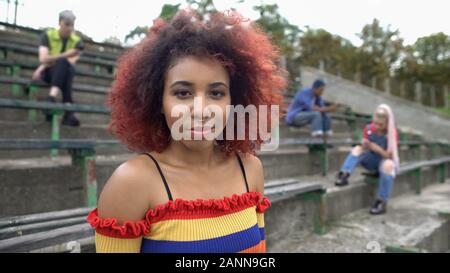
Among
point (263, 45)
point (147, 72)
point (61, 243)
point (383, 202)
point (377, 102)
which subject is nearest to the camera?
point (147, 72)

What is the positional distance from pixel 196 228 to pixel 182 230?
0.04 metres

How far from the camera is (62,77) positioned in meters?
3.83

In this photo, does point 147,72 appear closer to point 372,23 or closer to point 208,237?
point 208,237

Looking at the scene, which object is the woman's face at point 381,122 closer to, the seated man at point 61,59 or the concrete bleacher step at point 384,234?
the concrete bleacher step at point 384,234

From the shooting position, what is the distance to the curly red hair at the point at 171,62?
45.4 inches

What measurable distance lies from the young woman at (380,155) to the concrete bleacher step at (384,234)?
1.16 feet

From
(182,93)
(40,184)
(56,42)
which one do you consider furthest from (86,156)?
(56,42)

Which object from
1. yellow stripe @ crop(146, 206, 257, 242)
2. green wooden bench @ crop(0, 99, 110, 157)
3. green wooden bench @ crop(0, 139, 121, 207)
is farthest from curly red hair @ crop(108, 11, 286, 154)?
green wooden bench @ crop(0, 99, 110, 157)

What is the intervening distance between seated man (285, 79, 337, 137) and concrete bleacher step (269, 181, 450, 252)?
4.46 feet

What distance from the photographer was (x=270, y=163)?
14.1ft

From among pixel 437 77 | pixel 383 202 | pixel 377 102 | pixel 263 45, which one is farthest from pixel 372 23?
pixel 263 45

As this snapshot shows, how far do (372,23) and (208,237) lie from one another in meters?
22.6

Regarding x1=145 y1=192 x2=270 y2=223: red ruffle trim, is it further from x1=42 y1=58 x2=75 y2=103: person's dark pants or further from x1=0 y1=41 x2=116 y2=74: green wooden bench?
x1=0 y1=41 x2=116 y2=74: green wooden bench

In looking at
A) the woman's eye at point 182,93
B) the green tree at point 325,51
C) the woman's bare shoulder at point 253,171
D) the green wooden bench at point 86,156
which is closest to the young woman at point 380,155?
the green wooden bench at point 86,156
